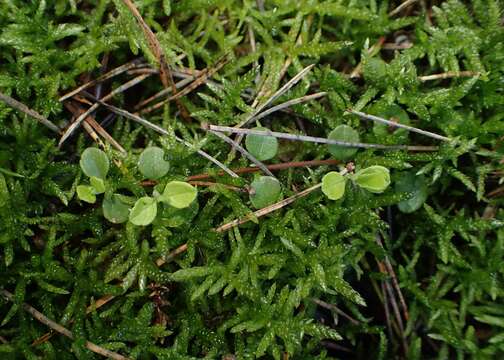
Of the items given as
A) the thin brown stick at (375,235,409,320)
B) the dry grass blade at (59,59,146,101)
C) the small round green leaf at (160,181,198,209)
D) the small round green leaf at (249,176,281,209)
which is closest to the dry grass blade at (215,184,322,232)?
the small round green leaf at (249,176,281,209)

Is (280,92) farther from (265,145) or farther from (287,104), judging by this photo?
(265,145)

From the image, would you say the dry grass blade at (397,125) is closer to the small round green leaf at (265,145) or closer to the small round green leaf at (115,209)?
the small round green leaf at (265,145)

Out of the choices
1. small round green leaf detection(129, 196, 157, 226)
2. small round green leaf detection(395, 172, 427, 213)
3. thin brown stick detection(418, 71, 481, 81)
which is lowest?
small round green leaf detection(395, 172, 427, 213)

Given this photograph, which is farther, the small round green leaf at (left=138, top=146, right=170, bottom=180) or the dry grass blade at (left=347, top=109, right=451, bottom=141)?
the dry grass blade at (left=347, top=109, right=451, bottom=141)

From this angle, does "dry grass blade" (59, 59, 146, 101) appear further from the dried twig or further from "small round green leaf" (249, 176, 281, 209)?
"small round green leaf" (249, 176, 281, 209)

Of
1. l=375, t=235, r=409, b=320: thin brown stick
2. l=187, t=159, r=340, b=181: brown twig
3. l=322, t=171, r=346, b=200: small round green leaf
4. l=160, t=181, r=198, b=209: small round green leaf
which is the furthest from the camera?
l=375, t=235, r=409, b=320: thin brown stick

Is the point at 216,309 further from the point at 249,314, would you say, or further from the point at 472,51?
the point at 472,51

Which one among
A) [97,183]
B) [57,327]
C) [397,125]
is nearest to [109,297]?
[57,327]

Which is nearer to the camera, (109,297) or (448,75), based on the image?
(109,297)
